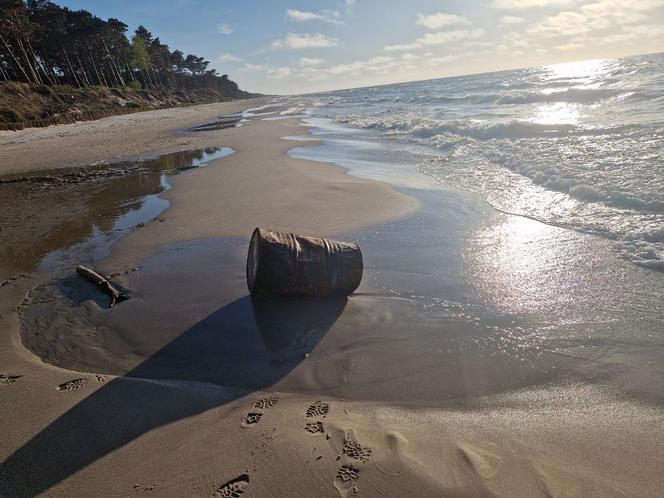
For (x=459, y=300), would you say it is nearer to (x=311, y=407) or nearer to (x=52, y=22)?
(x=311, y=407)

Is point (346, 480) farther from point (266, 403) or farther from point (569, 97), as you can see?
point (569, 97)

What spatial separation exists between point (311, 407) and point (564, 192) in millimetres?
6220

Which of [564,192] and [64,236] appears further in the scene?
[564,192]

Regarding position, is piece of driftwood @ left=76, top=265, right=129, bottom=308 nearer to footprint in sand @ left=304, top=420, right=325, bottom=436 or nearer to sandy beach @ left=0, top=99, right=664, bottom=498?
sandy beach @ left=0, top=99, right=664, bottom=498

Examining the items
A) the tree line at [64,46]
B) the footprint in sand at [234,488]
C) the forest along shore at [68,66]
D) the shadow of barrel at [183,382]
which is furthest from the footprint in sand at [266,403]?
the tree line at [64,46]

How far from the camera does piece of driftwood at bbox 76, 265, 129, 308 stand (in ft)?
12.9

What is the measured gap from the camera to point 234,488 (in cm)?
188

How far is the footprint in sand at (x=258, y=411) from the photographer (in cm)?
231

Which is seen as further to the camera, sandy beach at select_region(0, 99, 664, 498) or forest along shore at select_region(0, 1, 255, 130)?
forest along shore at select_region(0, 1, 255, 130)

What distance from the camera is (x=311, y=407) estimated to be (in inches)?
95.3

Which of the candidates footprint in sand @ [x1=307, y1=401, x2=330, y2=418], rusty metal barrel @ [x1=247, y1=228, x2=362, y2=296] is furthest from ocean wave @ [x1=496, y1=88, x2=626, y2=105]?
footprint in sand @ [x1=307, y1=401, x2=330, y2=418]

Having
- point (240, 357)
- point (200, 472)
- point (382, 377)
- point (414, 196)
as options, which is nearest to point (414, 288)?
point (382, 377)

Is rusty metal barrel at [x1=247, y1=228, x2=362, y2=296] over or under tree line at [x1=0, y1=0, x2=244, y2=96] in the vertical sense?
under

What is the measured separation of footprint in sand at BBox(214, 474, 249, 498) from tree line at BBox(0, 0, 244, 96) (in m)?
45.9
